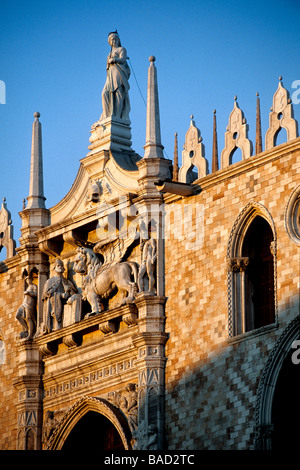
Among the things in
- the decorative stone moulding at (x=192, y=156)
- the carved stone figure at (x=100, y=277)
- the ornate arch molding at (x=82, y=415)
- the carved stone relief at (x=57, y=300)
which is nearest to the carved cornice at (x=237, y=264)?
the decorative stone moulding at (x=192, y=156)

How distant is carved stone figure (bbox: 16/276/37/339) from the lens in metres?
35.7

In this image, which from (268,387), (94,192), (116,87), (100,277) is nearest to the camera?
(268,387)

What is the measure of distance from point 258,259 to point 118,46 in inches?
281

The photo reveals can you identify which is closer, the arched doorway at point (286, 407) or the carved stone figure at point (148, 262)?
the arched doorway at point (286, 407)

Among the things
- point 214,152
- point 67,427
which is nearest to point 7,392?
point 67,427

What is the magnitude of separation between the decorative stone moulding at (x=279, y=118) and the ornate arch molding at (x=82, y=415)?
628 centimetres

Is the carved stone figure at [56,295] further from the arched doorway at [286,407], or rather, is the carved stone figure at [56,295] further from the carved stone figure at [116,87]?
the arched doorway at [286,407]

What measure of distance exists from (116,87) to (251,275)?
6364 millimetres

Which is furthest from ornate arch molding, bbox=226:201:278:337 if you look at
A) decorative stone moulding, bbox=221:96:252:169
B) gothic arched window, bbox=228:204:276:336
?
decorative stone moulding, bbox=221:96:252:169

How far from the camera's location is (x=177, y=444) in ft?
103

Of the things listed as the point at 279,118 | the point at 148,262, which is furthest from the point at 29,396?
the point at 279,118

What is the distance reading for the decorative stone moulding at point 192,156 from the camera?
32.2 m

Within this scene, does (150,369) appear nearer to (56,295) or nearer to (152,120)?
(56,295)

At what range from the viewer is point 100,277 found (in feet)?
111
